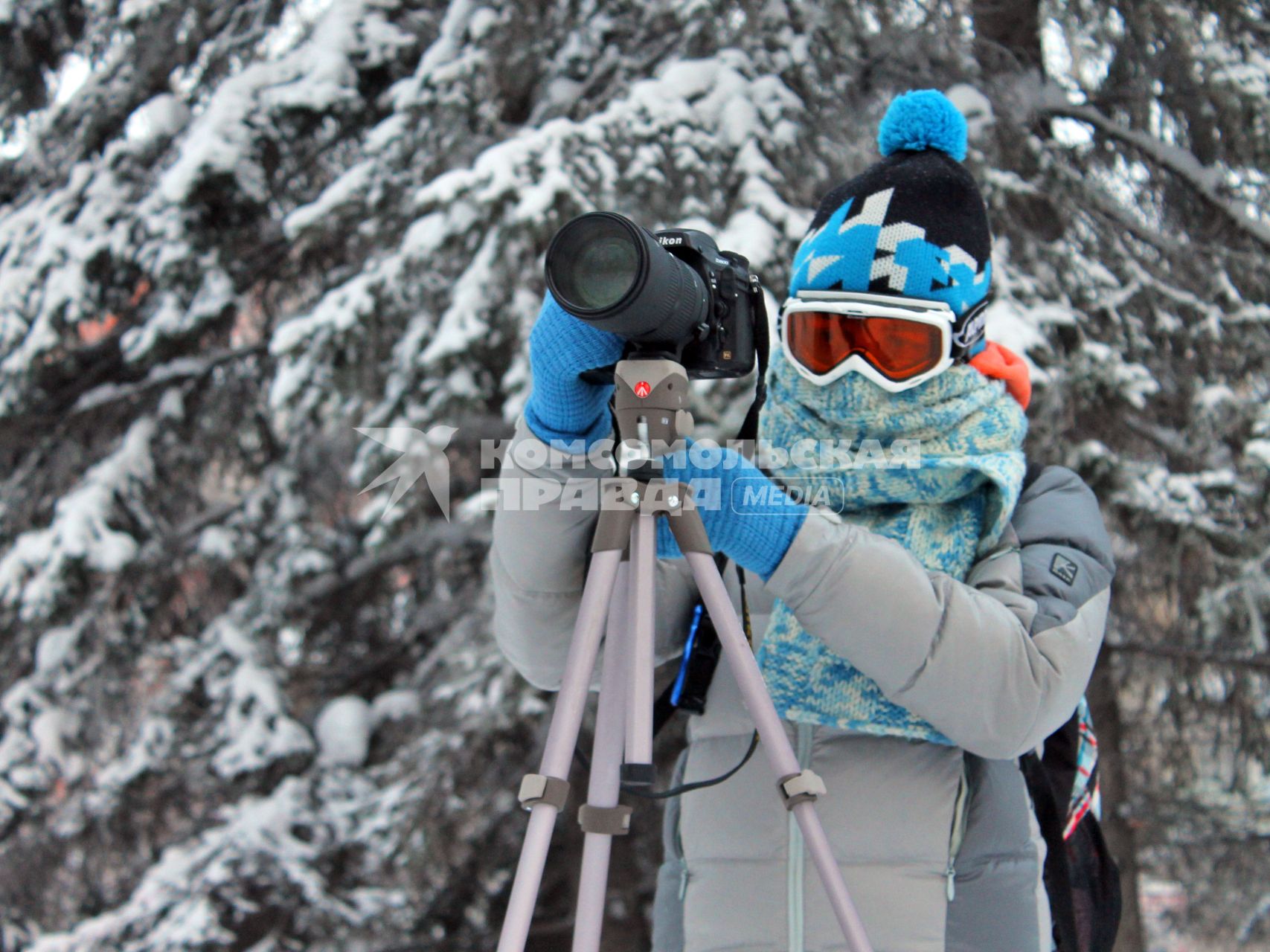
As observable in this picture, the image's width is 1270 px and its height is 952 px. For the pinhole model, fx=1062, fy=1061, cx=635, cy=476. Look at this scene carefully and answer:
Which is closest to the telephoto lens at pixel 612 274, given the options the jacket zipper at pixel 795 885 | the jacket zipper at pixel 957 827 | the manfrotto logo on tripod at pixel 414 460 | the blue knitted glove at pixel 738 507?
the blue knitted glove at pixel 738 507

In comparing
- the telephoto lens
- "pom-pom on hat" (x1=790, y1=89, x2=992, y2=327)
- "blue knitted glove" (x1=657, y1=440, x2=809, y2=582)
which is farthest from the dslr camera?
"pom-pom on hat" (x1=790, y1=89, x2=992, y2=327)

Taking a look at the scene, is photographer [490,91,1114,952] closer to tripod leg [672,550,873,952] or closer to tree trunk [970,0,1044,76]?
tripod leg [672,550,873,952]

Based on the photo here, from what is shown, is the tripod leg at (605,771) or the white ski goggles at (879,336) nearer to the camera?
the tripod leg at (605,771)

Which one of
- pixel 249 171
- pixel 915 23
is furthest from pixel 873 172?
pixel 249 171

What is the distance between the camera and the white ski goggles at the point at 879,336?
4.97 feet

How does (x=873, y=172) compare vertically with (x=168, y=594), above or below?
above

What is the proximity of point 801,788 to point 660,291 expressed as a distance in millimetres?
585

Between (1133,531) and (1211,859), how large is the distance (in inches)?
67.8

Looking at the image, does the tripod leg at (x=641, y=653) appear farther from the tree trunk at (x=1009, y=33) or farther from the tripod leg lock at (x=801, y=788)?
the tree trunk at (x=1009, y=33)

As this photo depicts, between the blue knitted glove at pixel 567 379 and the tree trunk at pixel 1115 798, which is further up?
the blue knitted glove at pixel 567 379

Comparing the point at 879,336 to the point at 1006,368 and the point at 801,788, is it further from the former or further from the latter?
the point at 801,788

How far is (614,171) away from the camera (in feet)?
11.3

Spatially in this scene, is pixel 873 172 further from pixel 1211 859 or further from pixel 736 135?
pixel 1211 859

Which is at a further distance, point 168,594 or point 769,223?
point 168,594
